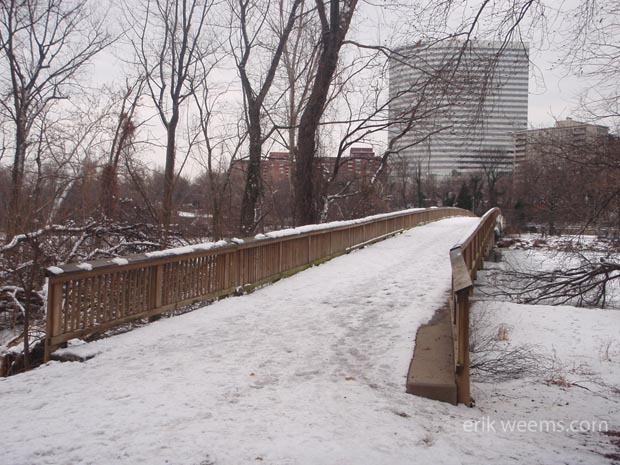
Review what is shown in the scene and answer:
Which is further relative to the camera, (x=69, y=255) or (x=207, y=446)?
(x=69, y=255)

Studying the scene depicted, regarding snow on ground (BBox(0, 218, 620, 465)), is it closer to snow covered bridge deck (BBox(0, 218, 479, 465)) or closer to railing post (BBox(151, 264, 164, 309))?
snow covered bridge deck (BBox(0, 218, 479, 465))

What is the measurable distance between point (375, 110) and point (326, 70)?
6.80 m

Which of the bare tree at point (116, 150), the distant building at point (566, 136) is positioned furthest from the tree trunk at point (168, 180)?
the distant building at point (566, 136)

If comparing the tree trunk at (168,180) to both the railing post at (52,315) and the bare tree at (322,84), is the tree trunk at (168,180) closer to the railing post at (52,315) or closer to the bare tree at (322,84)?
the bare tree at (322,84)

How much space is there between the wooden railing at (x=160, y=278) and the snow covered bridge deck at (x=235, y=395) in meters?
0.30

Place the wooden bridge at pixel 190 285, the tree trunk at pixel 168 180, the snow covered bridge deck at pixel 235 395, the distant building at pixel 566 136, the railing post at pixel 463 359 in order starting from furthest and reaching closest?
the tree trunk at pixel 168 180, the distant building at pixel 566 136, the wooden bridge at pixel 190 285, the railing post at pixel 463 359, the snow covered bridge deck at pixel 235 395

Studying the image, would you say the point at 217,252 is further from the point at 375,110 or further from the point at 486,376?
the point at 375,110

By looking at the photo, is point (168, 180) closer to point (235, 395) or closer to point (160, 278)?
point (160, 278)

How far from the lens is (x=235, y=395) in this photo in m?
4.15

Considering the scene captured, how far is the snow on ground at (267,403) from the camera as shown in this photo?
3.23m

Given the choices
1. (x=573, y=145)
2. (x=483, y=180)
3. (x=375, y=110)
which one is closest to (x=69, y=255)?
(x=573, y=145)

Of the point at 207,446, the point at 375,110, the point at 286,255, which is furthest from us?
the point at 375,110

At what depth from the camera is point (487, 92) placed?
694cm

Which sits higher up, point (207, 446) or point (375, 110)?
point (375, 110)
